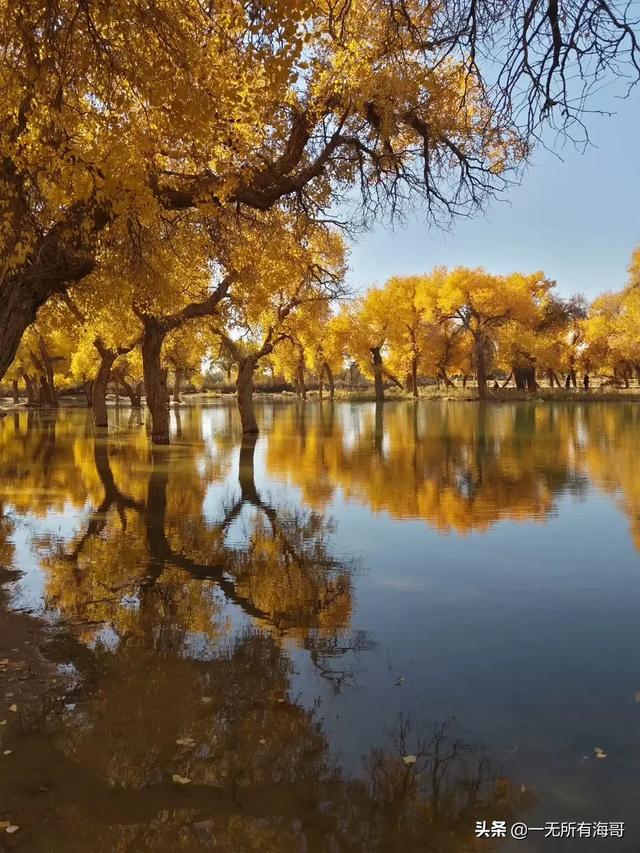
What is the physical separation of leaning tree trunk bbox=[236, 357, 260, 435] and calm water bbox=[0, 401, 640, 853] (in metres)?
14.8

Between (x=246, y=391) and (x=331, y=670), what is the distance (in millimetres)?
23549

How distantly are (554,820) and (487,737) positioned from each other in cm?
86

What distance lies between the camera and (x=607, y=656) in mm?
5762

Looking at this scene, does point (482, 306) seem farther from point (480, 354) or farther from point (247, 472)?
point (247, 472)

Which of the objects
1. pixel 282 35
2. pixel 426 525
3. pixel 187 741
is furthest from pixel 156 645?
pixel 426 525

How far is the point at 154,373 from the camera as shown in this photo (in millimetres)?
24797

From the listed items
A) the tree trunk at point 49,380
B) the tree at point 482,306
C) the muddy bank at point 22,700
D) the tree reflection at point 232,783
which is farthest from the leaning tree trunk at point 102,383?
the tree at point 482,306

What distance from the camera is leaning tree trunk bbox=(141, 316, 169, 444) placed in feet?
79.4

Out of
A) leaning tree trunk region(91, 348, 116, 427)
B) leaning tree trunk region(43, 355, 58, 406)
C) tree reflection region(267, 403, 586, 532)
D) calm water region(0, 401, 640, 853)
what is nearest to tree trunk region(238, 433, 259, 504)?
tree reflection region(267, 403, 586, 532)

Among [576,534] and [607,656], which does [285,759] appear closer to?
[607,656]

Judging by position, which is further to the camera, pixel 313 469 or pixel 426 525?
pixel 313 469

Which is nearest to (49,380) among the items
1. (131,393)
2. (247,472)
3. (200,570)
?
(131,393)

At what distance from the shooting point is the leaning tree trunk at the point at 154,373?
2419cm

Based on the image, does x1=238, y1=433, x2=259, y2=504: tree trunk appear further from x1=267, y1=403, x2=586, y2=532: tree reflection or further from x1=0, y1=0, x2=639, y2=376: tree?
x1=0, y1=0, x2=639, y2=376: tree
